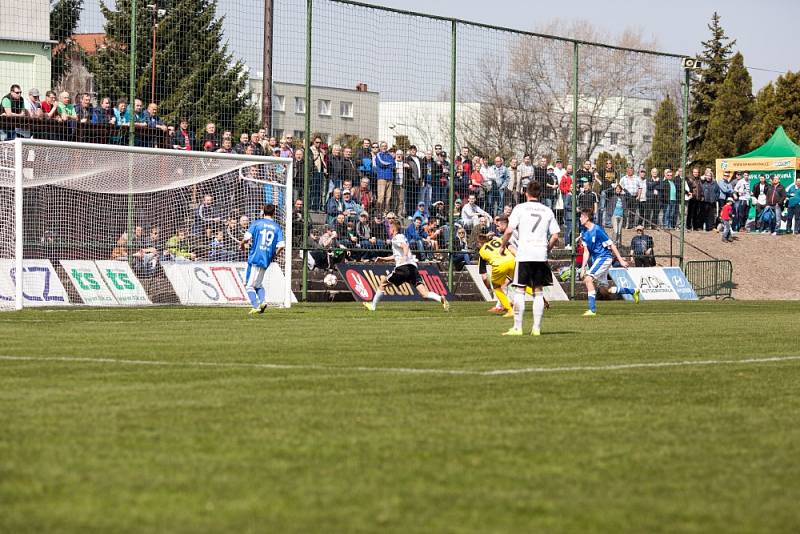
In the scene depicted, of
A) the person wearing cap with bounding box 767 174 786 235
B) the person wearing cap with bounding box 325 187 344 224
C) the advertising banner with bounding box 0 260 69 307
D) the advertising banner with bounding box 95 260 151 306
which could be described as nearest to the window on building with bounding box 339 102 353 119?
the person wearing cap with bounding box 325 187 344 224

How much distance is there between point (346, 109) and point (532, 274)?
1287 cm

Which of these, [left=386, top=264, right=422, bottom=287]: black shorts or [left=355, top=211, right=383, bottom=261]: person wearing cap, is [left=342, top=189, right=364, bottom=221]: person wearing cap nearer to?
[left=355, top=211, right=383, bottom=261]: person wearing cap

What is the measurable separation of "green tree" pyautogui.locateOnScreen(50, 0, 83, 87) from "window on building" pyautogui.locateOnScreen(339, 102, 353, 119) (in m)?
5.80

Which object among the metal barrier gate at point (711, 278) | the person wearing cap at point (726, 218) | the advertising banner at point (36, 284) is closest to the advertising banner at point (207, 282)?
the advertising banner at point (36, 284)

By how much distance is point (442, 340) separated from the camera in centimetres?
1473

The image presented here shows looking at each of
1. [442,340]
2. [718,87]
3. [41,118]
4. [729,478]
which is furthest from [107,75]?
[718,87]

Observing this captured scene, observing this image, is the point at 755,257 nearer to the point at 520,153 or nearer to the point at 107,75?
the point at 520,153

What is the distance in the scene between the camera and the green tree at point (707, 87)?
269 ft

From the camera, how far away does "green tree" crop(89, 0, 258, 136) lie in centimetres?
2562

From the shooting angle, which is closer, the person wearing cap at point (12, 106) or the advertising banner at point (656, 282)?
the person wearing cap at point (12, 106)

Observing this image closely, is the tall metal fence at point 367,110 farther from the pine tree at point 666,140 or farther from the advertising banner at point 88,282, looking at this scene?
the advertising banner at point 88,282

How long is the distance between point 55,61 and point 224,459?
21364 mm

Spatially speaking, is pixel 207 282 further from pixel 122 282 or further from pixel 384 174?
pixel 384 174

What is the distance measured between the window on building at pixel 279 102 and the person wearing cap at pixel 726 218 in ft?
67.6
